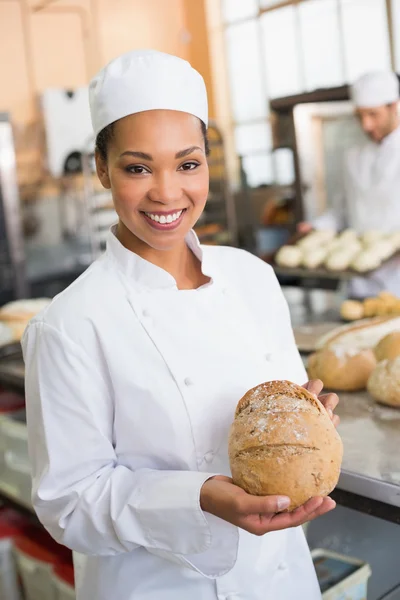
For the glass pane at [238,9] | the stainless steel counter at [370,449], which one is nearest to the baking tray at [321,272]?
the stainless steel counter at [370,449]

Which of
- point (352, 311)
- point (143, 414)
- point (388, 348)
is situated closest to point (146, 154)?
point (143, 414)

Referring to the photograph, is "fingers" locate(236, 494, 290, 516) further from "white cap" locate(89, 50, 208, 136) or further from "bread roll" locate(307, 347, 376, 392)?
"bread roll" locate(307, 347, 376, 392)

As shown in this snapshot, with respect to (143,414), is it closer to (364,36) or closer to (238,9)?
(364,36)

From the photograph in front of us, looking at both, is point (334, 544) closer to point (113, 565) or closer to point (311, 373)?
point (311, 373)

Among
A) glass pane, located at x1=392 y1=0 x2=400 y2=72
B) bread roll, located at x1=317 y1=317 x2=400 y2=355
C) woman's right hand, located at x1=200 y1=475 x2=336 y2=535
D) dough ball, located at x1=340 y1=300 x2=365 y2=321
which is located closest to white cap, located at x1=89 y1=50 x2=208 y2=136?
woman's right hand, located at x1=200 y1=475 x2=336 y2=535

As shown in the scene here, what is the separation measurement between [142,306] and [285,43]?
5.72 m

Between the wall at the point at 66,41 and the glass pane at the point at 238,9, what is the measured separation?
0.77 feet

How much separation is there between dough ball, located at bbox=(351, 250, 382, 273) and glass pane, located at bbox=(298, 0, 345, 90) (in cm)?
349

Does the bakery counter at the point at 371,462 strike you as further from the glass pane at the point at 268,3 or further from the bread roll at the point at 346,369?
the glass pane at the point at 268,3

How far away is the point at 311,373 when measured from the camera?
69.9 inches

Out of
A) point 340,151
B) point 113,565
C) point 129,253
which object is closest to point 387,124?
point 340,151

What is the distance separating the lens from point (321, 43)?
5969mm

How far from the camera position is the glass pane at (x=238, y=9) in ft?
21.5

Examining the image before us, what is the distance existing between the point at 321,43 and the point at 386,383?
5.08 metres
